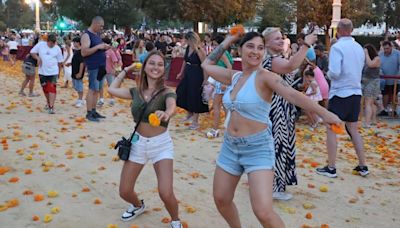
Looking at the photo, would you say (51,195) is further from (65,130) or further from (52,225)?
(65,130)

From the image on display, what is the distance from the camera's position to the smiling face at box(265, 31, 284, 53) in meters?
4.94

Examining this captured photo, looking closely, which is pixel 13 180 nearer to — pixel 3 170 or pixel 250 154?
pixel 3 170

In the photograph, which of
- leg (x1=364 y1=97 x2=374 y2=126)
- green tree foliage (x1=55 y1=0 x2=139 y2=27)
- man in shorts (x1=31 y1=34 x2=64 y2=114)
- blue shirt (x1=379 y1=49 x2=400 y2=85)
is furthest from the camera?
green tree foliage (x1=55 y1=0 x2=139 y2=27)

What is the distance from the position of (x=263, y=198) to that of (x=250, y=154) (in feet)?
1.16

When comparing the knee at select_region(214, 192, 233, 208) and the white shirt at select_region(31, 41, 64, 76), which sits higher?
the white shirt at select_region(31, 41, 64, 76)

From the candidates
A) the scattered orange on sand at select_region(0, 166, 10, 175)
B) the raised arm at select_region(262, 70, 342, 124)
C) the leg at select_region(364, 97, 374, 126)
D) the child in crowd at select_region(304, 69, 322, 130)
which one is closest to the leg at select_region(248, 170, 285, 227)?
the raised arm at select_region(262, 70, 342, 124)

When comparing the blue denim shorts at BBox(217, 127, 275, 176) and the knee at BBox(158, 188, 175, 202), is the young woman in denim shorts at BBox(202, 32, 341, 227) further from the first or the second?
the knee at BBox(158, 188, 175, 202)

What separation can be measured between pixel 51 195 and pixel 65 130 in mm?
3674

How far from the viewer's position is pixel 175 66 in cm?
1658

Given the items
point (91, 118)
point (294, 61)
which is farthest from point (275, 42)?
point (91, 118)

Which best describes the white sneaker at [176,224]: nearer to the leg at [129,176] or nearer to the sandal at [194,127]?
the leg at [129,176]

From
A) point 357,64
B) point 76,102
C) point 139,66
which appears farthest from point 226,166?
point 76,102

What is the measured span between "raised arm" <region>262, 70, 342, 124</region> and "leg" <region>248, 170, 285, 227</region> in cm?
58

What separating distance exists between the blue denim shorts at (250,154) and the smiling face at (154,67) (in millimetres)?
1056
